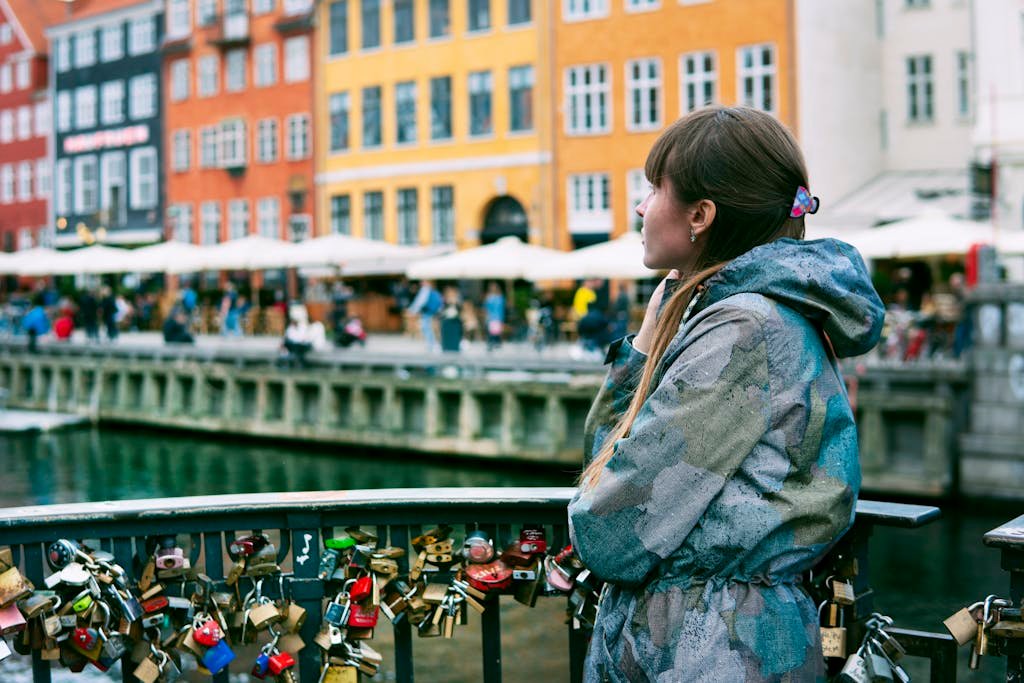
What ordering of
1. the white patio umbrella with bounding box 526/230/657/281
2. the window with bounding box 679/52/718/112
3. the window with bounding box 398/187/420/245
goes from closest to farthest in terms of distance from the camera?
the white patio umbrella with bounding box 526/230/657/281
the window with bounding box 679/52/718/112
the window with bounding box 398/187/420/245

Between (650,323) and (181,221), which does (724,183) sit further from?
(181,221)

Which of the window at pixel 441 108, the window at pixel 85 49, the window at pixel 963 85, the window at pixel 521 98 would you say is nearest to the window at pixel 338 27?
the window at pixel 441 108

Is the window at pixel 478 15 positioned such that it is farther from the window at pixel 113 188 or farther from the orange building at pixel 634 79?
the window at pixel 113 188

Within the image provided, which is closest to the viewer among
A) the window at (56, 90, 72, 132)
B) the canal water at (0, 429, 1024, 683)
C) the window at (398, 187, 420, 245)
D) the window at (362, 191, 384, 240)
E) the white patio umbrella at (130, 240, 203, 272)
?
the canal water at (0, 429, 1024, 683)

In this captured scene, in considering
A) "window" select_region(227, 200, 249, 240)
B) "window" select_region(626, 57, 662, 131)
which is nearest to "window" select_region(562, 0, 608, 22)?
"window" select_region(626, 57, 662, 131)

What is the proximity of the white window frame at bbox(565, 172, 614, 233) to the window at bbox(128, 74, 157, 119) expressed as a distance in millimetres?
19660

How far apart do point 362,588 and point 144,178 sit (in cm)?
4760

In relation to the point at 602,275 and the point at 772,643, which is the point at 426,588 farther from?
the point at 602,275

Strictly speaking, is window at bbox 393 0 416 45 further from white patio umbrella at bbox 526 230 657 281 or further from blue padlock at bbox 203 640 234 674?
blue padlock at bbox 203 640 234 674

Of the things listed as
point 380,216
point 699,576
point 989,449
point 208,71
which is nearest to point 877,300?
point 699,576

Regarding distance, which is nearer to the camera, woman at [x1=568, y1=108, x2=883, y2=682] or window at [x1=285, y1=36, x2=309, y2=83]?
woman at [x1=568, y1=108, x2=883, y2=682]

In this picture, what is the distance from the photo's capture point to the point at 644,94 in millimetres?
34812

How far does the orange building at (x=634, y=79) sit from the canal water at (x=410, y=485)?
13.6 m

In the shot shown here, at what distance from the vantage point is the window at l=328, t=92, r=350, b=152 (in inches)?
1631
